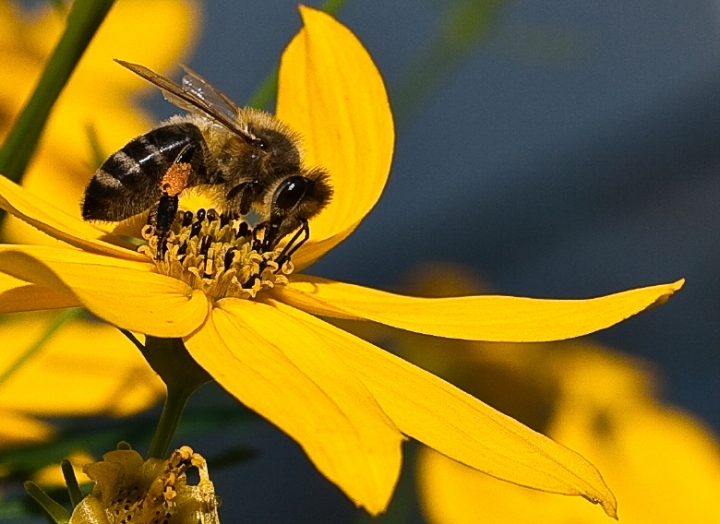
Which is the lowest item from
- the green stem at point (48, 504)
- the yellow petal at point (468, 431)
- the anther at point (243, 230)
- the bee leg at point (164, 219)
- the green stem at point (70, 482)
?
the green stem at point (48, 504)

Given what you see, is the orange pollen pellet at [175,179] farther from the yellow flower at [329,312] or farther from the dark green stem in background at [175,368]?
the dark green stem in background at [175,368]

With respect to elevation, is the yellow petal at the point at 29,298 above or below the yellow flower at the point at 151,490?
above

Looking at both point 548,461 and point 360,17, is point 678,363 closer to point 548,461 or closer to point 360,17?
point 360,17

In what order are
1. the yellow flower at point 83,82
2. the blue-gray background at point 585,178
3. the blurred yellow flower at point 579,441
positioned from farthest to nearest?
the blue-gray background at point 585,178, the yellow flower at point 83,82, the blurred yellow flower at point 579,441

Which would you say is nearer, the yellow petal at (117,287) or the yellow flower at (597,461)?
the yellow petal at (117,287)

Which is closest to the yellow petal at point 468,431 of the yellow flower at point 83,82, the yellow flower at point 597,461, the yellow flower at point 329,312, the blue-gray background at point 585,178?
the yellow flower at point 329,312

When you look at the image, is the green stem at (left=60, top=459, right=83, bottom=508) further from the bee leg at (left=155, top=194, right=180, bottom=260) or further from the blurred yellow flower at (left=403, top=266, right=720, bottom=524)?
the blurred yellow flower at (left=403, top=266, right=720, bottom=524)

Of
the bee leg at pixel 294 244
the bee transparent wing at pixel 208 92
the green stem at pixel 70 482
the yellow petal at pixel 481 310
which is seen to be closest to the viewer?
the green stem at pixel 70 482

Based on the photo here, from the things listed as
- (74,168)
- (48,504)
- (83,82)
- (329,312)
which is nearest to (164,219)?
(329,312)
